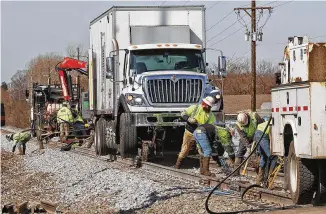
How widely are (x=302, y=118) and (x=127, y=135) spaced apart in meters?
9.02

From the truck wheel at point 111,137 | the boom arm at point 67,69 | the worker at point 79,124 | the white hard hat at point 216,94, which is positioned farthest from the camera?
the boom arm at point 67,69

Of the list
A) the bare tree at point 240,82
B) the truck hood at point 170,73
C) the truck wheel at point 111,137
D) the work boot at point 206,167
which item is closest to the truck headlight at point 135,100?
the truck hood at point 170,73

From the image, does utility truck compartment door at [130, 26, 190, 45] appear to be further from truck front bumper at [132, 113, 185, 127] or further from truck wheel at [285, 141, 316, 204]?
truck wheel at [285, 141, 316, 204]

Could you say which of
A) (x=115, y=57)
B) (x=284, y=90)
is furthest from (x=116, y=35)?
(x=284, y=90)

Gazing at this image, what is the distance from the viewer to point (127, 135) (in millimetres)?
17938

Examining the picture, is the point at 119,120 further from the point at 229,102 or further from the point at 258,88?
the point at 258,88

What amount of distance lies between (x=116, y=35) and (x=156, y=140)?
132 inches

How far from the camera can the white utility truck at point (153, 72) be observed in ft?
58.1

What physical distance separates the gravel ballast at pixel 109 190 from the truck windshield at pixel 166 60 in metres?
2.73

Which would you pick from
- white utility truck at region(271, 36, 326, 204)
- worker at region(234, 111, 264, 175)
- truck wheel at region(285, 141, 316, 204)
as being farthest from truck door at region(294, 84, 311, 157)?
worker at region(234, 111, 264, 175)

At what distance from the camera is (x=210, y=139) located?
15.8 meters

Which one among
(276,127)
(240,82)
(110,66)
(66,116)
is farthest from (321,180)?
(240,82)

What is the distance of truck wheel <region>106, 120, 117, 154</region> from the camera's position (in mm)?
20188

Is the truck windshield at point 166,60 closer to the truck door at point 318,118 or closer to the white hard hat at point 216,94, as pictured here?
the white hard hat at point 216,94
